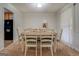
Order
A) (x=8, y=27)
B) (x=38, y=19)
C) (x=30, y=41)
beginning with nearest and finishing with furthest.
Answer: (x=30, y=41) → (x=38, y=19) → (x=8, y=27)

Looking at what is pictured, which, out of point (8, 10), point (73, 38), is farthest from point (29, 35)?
point (73, 38)

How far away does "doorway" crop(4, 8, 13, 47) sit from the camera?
18.5 ft

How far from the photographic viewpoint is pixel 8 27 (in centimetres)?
585

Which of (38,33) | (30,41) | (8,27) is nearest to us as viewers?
(30,41)

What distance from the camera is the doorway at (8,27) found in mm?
5637

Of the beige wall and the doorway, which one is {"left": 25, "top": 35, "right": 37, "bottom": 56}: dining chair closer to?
the beige wall

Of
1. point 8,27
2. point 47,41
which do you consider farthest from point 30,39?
point 8,27

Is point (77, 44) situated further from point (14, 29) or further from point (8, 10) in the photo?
point (8, 10)

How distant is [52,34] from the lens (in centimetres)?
497

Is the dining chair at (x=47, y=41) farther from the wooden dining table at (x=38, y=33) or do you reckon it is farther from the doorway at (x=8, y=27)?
the doorway at (x=8, y=27)

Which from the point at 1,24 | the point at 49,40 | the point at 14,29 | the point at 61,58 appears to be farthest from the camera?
the point at 14,29

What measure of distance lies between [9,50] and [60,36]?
1.75 metres

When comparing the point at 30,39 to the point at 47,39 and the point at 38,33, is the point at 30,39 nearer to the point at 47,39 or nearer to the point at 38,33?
the point at 38,33

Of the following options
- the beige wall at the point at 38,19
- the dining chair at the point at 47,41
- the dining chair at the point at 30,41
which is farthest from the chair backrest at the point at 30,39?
the beige wall at the point at 38,19
